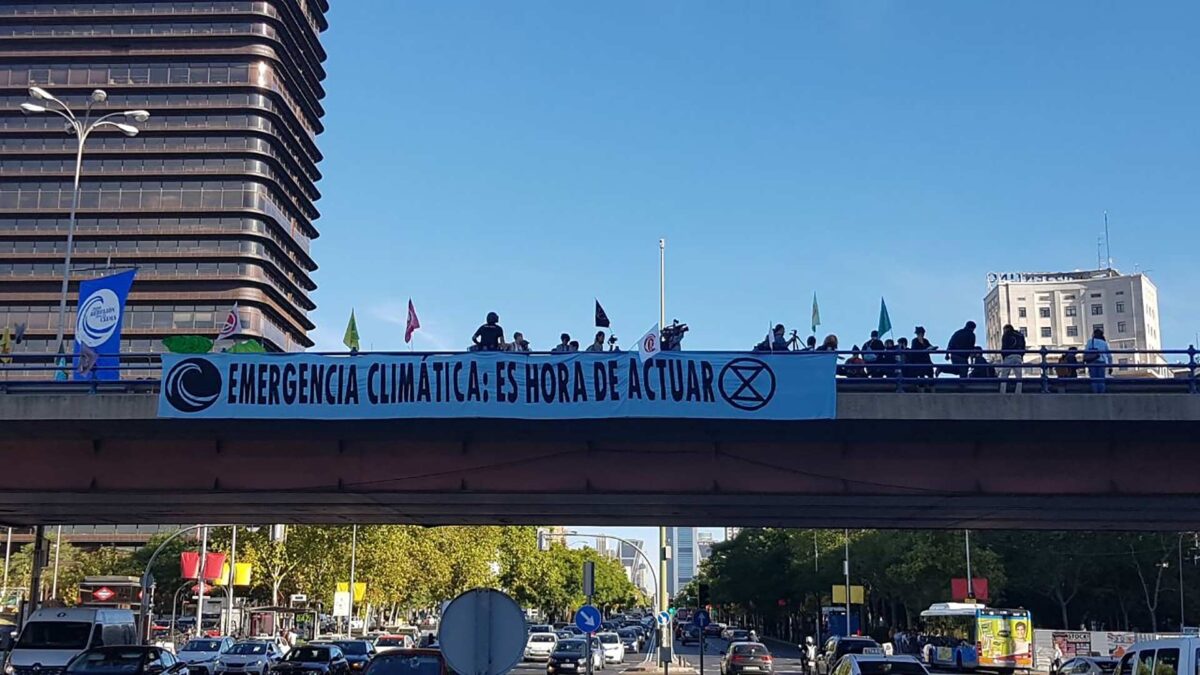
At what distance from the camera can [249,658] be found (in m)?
34.9

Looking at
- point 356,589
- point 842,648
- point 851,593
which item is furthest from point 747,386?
point 851,593

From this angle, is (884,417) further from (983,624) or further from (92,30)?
(92,30)

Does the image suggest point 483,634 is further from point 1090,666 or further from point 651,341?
point 1090,666

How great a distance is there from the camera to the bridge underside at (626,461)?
2105 centimetres

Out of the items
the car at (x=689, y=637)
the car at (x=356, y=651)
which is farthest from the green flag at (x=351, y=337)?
the car at (x=689, y=637)

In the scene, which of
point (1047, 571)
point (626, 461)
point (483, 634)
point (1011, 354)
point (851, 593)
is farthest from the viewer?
point (851, 593)

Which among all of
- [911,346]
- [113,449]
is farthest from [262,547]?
[911,346]

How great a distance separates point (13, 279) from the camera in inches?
4112

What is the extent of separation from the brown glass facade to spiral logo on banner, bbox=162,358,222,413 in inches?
3343

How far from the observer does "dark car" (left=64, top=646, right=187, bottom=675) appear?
76.9 feet

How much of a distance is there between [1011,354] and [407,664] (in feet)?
38.8

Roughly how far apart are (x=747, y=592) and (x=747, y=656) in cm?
6362

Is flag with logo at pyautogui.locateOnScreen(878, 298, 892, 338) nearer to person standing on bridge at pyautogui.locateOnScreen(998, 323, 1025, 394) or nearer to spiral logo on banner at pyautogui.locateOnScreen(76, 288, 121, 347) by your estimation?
person standing on bridge at pyautogui.locateOnScreen(998, 323, 1025, 394)

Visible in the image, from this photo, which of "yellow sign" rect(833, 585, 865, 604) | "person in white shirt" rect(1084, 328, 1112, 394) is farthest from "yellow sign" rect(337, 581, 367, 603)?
"person in white shirt" rect(1084, 328, 1112, 394)
